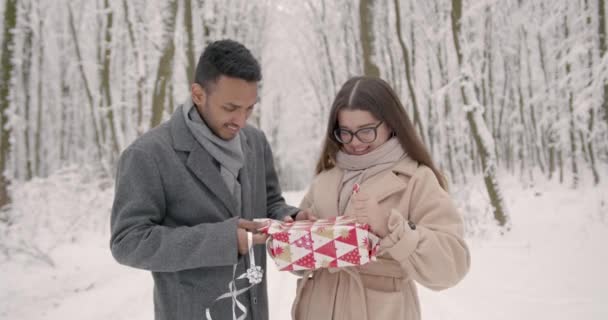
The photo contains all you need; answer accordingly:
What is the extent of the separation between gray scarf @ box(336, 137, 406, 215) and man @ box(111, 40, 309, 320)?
1.76ft

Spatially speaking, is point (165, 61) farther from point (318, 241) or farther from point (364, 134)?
point (318, 241)

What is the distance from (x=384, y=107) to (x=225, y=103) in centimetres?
85

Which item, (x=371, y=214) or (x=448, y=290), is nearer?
(x=371, y=214)

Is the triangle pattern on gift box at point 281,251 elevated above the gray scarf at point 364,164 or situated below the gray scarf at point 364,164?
below

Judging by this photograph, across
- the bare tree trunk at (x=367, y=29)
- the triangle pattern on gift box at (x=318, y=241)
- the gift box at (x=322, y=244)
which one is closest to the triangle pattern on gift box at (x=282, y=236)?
the gift box at (x=322, y=244)

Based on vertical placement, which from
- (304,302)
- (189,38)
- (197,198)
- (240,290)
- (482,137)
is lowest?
(482,137)

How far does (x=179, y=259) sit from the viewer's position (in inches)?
69.1

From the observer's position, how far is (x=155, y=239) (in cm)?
176

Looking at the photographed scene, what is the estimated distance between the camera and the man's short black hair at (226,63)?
6.56ft

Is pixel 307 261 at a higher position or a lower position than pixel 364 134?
lower

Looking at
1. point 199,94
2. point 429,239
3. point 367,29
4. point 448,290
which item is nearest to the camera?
point 429,239

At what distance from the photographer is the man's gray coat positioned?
5.78 ft

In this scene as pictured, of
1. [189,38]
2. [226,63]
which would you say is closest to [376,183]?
[226,63]

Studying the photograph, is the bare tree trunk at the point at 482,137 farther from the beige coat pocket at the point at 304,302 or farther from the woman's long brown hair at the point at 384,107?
the beige coat pocket at the point at 304,302
